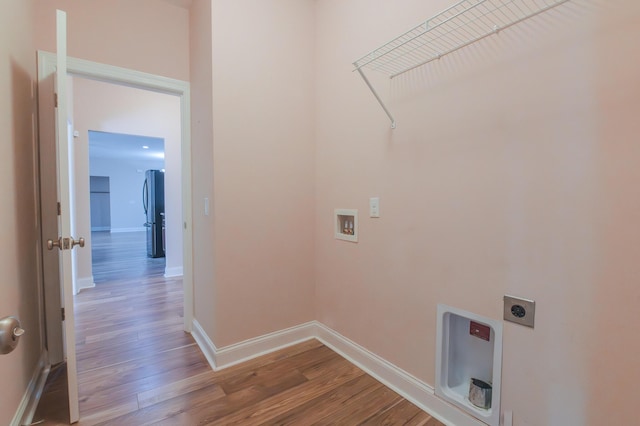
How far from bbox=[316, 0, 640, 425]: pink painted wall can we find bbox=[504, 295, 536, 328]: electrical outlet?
1.0 inches

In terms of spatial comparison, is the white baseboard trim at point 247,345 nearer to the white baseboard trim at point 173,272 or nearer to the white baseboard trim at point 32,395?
the white baseboard trim at point 32,395

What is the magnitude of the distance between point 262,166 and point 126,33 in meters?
1.45

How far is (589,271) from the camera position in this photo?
108cm

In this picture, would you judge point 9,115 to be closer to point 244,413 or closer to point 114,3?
point 114,3

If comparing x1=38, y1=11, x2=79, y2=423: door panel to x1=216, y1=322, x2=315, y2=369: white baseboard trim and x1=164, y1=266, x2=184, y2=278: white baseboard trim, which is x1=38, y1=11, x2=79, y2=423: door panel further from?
x1=164, y1=266, x2=184, y2=278: white baseboard trim

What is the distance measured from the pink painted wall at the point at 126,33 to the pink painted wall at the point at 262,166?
27.1 inches

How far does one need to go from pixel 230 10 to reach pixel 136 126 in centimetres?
324

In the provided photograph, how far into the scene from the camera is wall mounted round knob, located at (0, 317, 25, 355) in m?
0.72

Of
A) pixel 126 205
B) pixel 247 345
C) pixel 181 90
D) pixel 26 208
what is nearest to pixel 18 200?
pixel 26 208

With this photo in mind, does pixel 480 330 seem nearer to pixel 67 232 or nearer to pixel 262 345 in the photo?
pixel 262 345

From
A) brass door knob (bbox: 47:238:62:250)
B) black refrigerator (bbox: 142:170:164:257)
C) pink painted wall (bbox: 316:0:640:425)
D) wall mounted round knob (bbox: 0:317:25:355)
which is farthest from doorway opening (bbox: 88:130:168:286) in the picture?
wall mounted round knob (bbox: 0:317:25:355)

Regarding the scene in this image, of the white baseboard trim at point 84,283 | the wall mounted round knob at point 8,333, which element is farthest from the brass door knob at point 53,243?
the white baseboard trim at point 84,283

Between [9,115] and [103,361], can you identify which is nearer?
[9,115]

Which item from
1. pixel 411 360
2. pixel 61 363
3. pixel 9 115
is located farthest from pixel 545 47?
pixel 61 363
